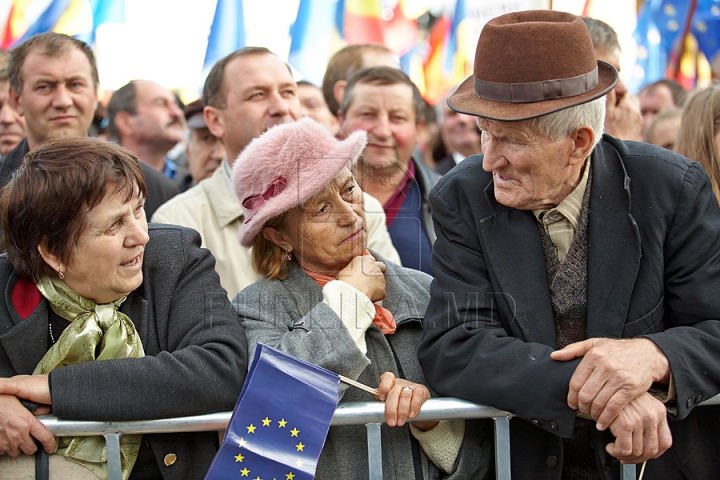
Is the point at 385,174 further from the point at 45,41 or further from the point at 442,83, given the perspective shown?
the point at 442,83

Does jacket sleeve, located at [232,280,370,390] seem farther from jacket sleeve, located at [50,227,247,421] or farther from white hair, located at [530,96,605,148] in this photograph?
white hair, located at [530,96,605,148]

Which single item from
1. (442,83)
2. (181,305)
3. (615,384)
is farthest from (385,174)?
(442,83)

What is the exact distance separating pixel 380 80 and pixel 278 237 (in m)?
2.08

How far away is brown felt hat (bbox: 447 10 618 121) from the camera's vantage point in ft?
8.68

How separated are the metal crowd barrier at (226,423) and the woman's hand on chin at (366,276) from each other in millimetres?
504

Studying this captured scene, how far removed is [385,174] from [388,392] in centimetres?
229

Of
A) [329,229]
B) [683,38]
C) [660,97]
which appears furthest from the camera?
[683,38]

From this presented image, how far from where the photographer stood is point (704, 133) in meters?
3.82

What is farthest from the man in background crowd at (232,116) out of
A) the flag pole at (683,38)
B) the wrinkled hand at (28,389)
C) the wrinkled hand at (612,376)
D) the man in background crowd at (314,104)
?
the flag pole at (683,38)

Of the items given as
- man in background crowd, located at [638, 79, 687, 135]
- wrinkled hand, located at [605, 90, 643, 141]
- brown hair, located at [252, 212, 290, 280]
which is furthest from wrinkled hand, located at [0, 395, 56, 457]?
man in background crowd, located at [638, 79, 687, 135]

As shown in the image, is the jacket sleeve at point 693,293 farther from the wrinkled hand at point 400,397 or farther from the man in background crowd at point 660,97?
the man in background crowd at point 660,97

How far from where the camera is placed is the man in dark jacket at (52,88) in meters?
4.81

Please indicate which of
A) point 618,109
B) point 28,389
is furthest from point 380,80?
point 28,389

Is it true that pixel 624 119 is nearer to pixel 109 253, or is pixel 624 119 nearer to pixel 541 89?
pixel 541 89
